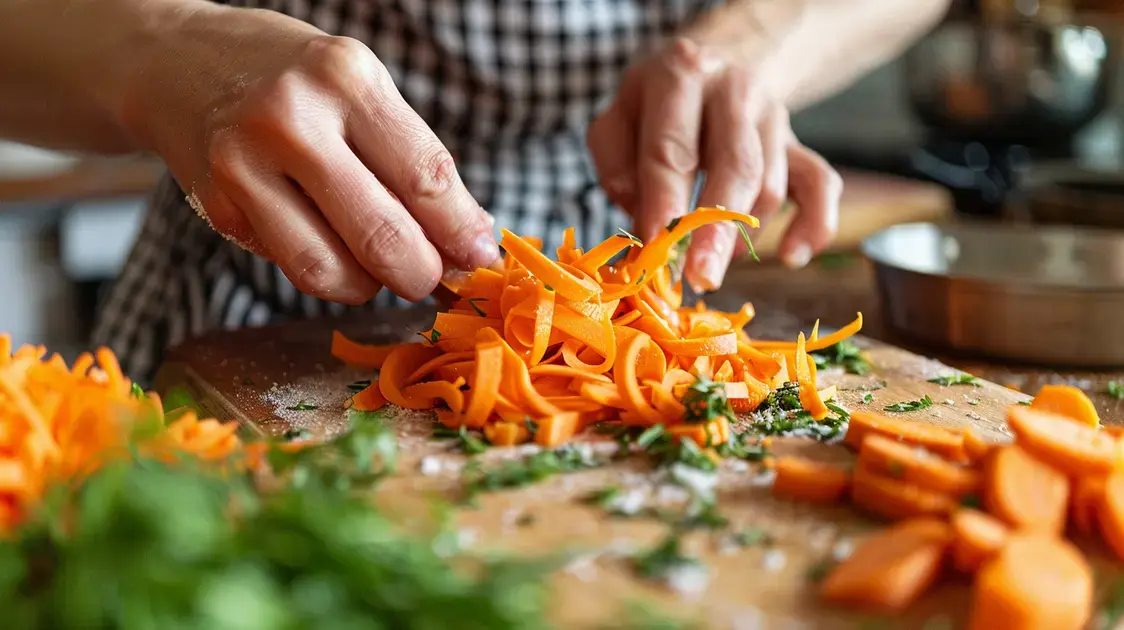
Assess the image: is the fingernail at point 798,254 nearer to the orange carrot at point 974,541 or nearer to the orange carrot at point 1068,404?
the orange carrot at point 1068,404

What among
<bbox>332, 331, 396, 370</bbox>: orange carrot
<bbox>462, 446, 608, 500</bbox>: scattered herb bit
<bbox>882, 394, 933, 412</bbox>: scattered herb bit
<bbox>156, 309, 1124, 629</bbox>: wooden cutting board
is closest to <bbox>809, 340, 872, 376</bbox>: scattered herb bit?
<bbox>156, 309, 1124, 629</bbox>: wooden cutting board

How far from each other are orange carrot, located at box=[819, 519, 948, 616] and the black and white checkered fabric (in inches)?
55.7

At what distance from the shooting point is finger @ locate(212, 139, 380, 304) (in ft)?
4.49

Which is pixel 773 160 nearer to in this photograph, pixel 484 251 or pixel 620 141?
pixel 620 141

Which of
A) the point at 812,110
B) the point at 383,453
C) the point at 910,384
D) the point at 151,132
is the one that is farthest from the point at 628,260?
the point at 812,110

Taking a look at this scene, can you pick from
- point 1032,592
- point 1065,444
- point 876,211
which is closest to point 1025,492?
point 1065,444

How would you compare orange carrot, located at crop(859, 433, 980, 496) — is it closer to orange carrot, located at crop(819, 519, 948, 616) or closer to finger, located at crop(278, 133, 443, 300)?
orange carrot, located at crop(819, 519, 948, 616)

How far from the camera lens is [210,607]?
699mm

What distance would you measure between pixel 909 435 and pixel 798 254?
709mm

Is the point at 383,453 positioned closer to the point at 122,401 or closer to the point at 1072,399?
the point at 122,401

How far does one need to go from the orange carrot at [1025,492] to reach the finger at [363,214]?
78 centimetres

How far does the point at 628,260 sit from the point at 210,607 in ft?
3.20

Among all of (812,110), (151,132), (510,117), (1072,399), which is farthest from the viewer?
(812,110)

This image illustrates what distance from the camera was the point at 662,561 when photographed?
943 millimetres
